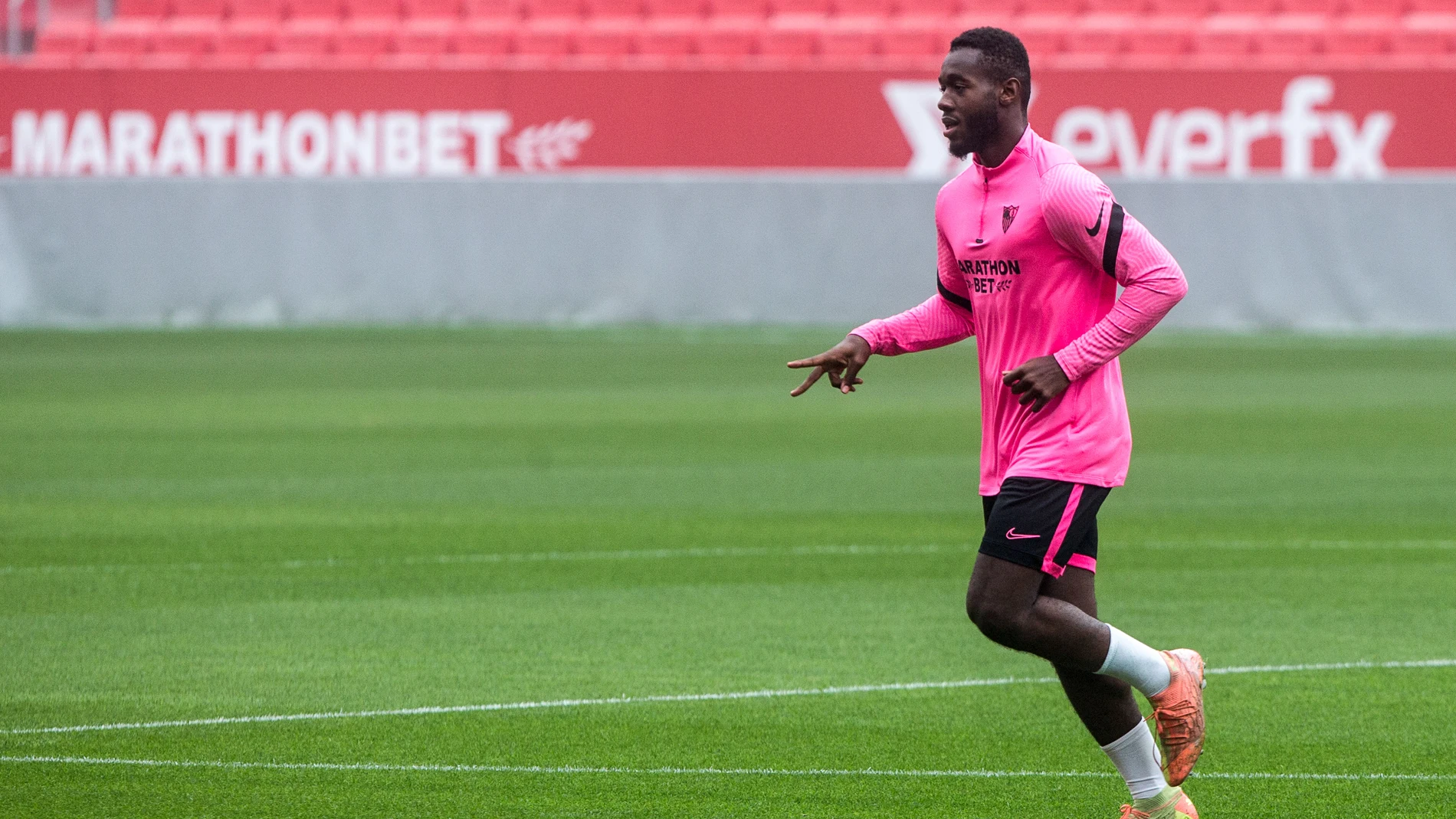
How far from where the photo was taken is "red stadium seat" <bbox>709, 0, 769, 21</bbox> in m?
30.1

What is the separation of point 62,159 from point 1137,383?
15787 millimetres

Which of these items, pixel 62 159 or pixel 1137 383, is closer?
pixel 1137 383

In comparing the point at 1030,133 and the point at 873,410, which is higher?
the point at 1030,133

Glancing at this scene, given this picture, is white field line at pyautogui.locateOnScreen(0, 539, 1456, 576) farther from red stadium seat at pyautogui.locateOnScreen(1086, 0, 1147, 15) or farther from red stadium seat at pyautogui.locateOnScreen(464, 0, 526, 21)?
red stadium seat at pyautogui.locateOnScreen(464, 0, 526, 21)

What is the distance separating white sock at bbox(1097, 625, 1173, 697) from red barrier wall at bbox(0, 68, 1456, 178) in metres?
20.6

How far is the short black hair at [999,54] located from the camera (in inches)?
212

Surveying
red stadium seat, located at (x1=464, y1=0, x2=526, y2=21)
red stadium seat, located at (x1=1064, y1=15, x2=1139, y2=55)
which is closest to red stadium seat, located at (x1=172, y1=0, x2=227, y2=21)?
red stadium seat, located at (x1=464, y1=0, x2=526, y2=21)

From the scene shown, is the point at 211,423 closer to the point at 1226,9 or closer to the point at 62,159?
the point at 62,159

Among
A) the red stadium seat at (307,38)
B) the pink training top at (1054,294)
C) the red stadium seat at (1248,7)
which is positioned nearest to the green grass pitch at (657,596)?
the pink training top at (1054,294)

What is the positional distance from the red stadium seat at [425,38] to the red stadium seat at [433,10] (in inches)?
4.6

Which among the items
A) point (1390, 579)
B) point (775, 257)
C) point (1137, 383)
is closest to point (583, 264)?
point (775, 257)

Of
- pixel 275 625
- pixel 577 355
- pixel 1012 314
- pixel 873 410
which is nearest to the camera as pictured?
pixel 1012 314

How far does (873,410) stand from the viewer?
17.6 m

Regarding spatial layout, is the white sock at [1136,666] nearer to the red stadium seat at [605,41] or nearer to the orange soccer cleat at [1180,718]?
the orange soccer cleat at [1180,718]
